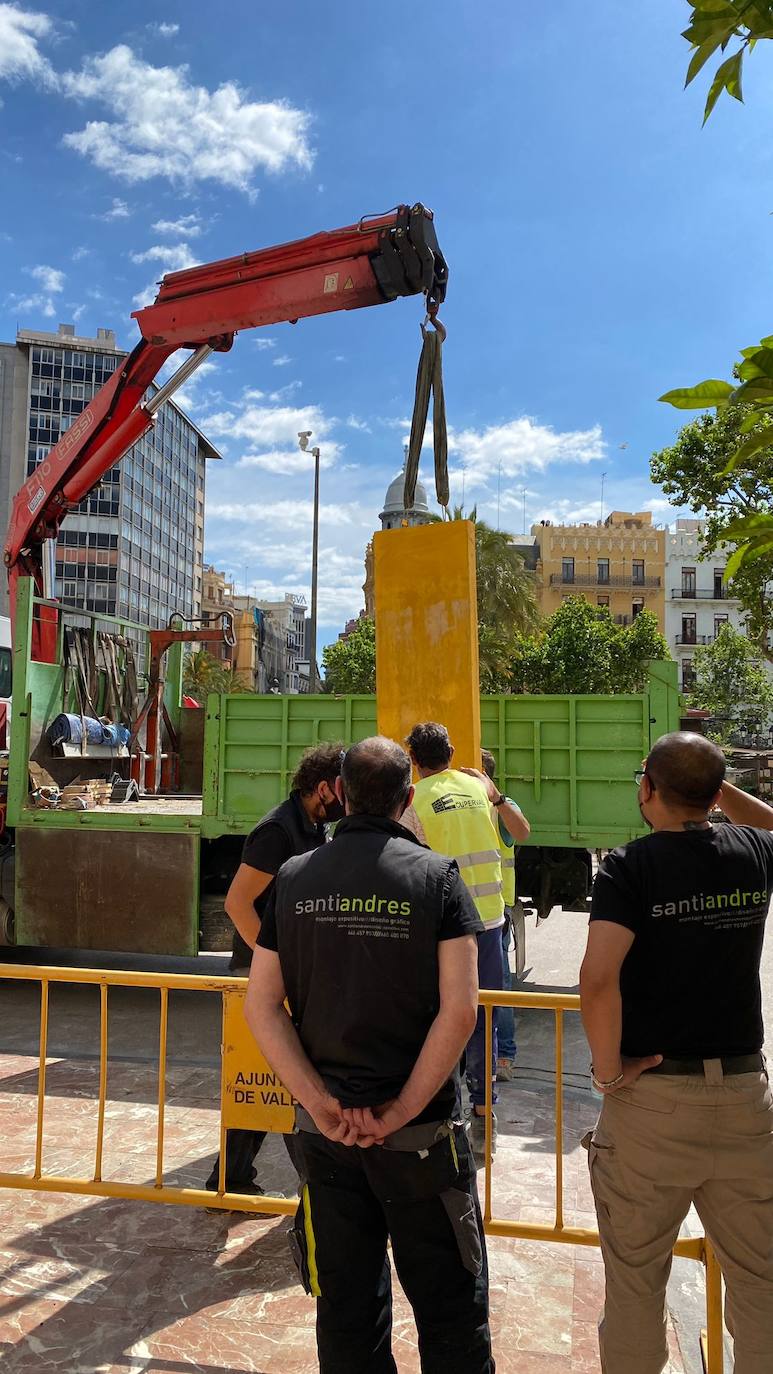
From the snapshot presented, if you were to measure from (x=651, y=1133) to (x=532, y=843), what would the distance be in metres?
4.68

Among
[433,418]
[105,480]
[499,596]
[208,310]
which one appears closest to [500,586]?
[499,596]

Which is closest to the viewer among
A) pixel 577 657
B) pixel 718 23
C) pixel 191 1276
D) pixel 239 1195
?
pixel 718 23

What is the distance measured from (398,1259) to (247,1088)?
168 cm

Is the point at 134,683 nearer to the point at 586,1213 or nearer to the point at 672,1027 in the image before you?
the point at 586,1213

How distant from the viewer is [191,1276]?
3.39m

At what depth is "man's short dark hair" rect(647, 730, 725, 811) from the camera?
232 cm

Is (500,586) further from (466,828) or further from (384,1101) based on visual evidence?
(384,1101)

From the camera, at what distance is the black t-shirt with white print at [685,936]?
2.23m

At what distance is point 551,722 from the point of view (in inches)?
273

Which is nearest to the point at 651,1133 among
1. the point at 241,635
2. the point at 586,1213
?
the point at 586,1213

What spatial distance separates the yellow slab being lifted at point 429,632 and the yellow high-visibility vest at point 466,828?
140 cm

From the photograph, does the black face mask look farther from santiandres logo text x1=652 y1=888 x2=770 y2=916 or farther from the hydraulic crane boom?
the hydraulic crane boom

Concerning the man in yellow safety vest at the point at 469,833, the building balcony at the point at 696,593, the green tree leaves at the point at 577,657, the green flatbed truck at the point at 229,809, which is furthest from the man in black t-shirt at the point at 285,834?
the building balcony at the point at 696,593

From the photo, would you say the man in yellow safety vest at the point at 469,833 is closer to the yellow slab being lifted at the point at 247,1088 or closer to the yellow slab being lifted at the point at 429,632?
the yellow slab being lifted at the point at 247,1088
